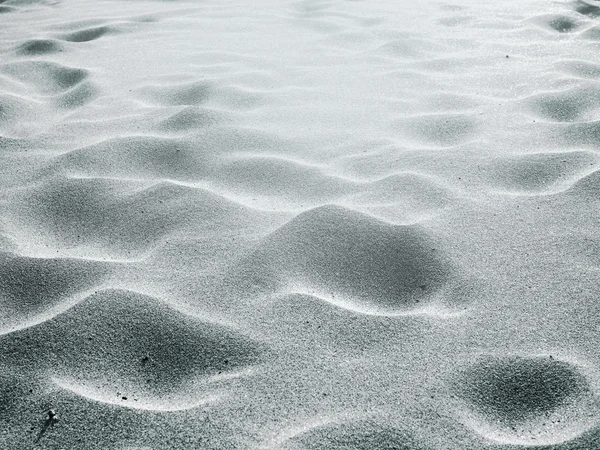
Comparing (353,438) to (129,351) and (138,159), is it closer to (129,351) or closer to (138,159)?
(129,351)

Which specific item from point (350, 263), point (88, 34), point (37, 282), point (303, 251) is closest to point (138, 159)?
point (37, 282)

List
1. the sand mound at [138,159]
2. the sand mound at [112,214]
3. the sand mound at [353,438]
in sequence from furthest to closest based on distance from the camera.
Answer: the sand mound at [138,159]
the sand mound at [112,214]
the sand mound at [353,438]

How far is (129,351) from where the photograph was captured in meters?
1.14

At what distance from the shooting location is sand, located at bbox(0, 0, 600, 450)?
1.01 meters

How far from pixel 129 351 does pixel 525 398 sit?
742 mm

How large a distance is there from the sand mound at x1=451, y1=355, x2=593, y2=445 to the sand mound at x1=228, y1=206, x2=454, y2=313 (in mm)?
227

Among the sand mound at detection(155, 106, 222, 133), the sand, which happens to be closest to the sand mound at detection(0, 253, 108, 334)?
the sand

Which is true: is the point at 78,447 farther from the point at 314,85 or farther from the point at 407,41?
the point at 407,41

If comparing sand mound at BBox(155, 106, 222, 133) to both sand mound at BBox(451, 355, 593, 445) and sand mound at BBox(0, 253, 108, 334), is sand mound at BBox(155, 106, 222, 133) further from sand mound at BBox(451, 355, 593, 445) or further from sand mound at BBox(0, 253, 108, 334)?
sand mound at BBox(451, 355, 593, 445)

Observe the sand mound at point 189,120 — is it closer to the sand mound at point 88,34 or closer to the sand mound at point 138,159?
the sand mound at point 138,159

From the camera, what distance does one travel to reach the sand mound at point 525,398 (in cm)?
97

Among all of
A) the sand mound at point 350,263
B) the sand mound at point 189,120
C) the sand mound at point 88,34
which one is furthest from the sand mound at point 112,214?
the sand mound at point 88,34

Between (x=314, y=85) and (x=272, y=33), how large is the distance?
81 centimetres

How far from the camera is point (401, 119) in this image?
2031mm
